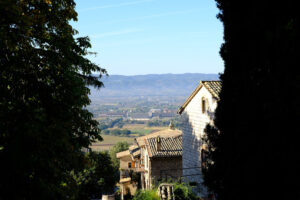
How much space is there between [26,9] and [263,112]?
7891 mm

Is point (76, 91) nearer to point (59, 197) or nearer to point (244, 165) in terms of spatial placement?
point (59, 197)

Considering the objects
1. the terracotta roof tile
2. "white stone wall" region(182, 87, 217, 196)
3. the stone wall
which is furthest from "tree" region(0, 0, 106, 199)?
the stone wall

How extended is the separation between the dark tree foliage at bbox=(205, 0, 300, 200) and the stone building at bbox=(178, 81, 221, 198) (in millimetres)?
9985

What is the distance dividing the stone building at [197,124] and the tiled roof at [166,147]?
21.4 ft

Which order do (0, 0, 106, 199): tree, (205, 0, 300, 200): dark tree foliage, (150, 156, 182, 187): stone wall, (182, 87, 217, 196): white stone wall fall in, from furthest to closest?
(150, 156, 182, 187): stone wall
(182, 87, 217, 196): white stone wall
(0, 0, 106, 199): tree
(205, 0, 300, 200): dark tree foliage

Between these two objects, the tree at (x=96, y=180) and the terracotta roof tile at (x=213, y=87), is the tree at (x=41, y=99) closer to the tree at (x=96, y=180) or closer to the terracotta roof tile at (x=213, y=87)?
the terracotta roof tile at (x=213, y=87)

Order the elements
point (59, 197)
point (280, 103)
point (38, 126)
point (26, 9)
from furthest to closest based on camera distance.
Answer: point (26, 9) → point (59, 197) → point (38, 126) → point (280, 103)

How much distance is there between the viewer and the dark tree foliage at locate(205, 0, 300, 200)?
23.9 feet

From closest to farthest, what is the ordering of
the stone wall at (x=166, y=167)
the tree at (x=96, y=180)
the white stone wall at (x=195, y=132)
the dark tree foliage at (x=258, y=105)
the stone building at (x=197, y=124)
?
the dark tree foliage at (x=258, y=105), the stone building at (x=197, y=124), the white stone wall at (x=195, y=132), the stone wall at (x=166, y=167), the tree at (x=96, y=180)

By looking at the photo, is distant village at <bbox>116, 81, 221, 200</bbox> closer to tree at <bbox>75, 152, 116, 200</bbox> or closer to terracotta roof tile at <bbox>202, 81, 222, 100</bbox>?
→ terracotta roof tile at <bbox>202, 81, 222, 100</bbox>

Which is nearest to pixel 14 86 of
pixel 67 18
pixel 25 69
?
pixel 25 69

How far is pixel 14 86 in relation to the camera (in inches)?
400

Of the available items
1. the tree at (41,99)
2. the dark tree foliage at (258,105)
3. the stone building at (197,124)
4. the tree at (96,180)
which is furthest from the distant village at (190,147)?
the tree at (96,180)

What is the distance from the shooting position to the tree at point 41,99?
7.81 meters
